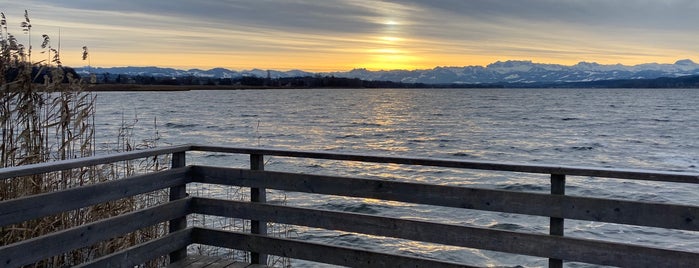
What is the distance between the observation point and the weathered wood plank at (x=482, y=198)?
315cm

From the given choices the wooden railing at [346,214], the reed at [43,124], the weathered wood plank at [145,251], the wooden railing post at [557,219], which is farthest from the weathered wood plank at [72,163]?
the wooden railing post at [557,219]

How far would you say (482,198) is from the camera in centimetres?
359

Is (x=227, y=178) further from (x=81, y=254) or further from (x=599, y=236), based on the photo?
(x=599, y=236)

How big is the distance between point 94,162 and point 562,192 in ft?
9.71

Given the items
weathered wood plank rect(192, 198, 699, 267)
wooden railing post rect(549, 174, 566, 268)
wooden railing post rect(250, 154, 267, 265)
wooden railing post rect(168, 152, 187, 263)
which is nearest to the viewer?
weathered wood plank rect(192, 198, 699, 267)

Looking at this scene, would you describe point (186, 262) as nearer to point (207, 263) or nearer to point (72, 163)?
point (207, 263)

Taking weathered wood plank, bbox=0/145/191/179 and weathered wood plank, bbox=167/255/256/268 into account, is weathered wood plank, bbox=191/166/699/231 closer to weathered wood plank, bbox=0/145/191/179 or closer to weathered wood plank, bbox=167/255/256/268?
weathered wood plank, bbox=0/145/191/179

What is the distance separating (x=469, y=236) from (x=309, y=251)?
120 centimetres

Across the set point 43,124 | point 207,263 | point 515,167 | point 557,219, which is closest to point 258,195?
point 207,263

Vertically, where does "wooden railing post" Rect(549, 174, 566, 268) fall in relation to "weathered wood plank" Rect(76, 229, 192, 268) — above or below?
above

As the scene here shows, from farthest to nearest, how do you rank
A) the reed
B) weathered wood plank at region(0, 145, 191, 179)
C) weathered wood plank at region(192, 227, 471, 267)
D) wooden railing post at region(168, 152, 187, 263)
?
1. the reed
2. wooden railing post at region(168, 152, 187, 263)
3. weathered wood plank at region(192, 227, 471, 267)
4. weathered wood plank at region(0, 145, 191, 179)

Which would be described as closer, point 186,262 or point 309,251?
point 309,251

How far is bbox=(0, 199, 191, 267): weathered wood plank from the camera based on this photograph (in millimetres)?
3104

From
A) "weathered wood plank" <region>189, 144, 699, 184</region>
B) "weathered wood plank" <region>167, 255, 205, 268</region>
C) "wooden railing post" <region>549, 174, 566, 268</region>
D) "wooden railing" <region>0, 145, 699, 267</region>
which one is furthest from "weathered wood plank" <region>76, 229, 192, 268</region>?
"wooden railing post" <region>549, 174, 566, 268</region>
